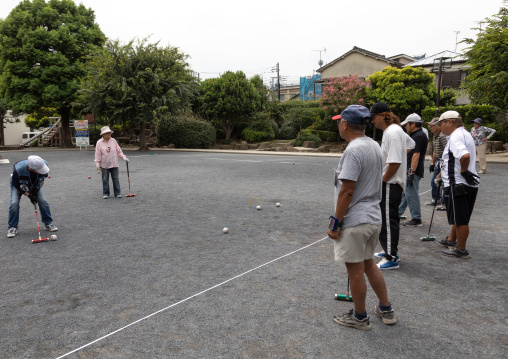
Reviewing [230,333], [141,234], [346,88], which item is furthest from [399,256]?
[346,88]

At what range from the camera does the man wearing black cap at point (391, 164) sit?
4398mm

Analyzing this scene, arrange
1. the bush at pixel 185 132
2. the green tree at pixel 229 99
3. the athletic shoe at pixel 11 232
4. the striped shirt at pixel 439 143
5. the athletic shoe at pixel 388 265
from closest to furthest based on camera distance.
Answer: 1. the athletic shoe at pixel 388 265
2. the athletic shoe at pixel 11 232
3. the striped shirt at pixel 439 143
4. the bush at pixel 185 132
5. the green tree at pixel 229 99

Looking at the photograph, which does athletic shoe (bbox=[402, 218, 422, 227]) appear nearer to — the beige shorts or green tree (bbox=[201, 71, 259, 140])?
the beige shorts

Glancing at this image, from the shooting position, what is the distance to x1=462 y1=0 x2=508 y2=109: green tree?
57.6ft

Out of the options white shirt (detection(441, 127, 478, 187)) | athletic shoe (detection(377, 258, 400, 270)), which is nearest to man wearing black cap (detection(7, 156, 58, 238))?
athletic shoe (detection(377, 258, 400, 270))

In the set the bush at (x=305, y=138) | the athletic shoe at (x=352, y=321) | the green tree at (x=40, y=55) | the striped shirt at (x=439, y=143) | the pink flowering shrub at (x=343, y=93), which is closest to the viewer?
the athletic shoe at (x=352, y=321)

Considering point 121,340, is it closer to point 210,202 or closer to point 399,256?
point 399,256

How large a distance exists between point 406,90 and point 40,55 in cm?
3089

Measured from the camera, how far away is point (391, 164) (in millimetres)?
4438

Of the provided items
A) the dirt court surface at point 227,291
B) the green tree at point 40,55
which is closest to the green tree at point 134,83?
the green tree at point 40,55

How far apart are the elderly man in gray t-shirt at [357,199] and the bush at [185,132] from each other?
1290 inches

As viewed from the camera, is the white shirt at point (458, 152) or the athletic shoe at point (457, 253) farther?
the athletic shoe at point (457, 253)

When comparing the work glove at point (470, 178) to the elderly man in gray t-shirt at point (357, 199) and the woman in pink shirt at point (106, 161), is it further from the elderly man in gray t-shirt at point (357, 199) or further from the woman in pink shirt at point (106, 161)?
the woman in pink shirt at point (106, 161)

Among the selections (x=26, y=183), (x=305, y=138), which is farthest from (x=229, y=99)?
(x=26, y=183)
